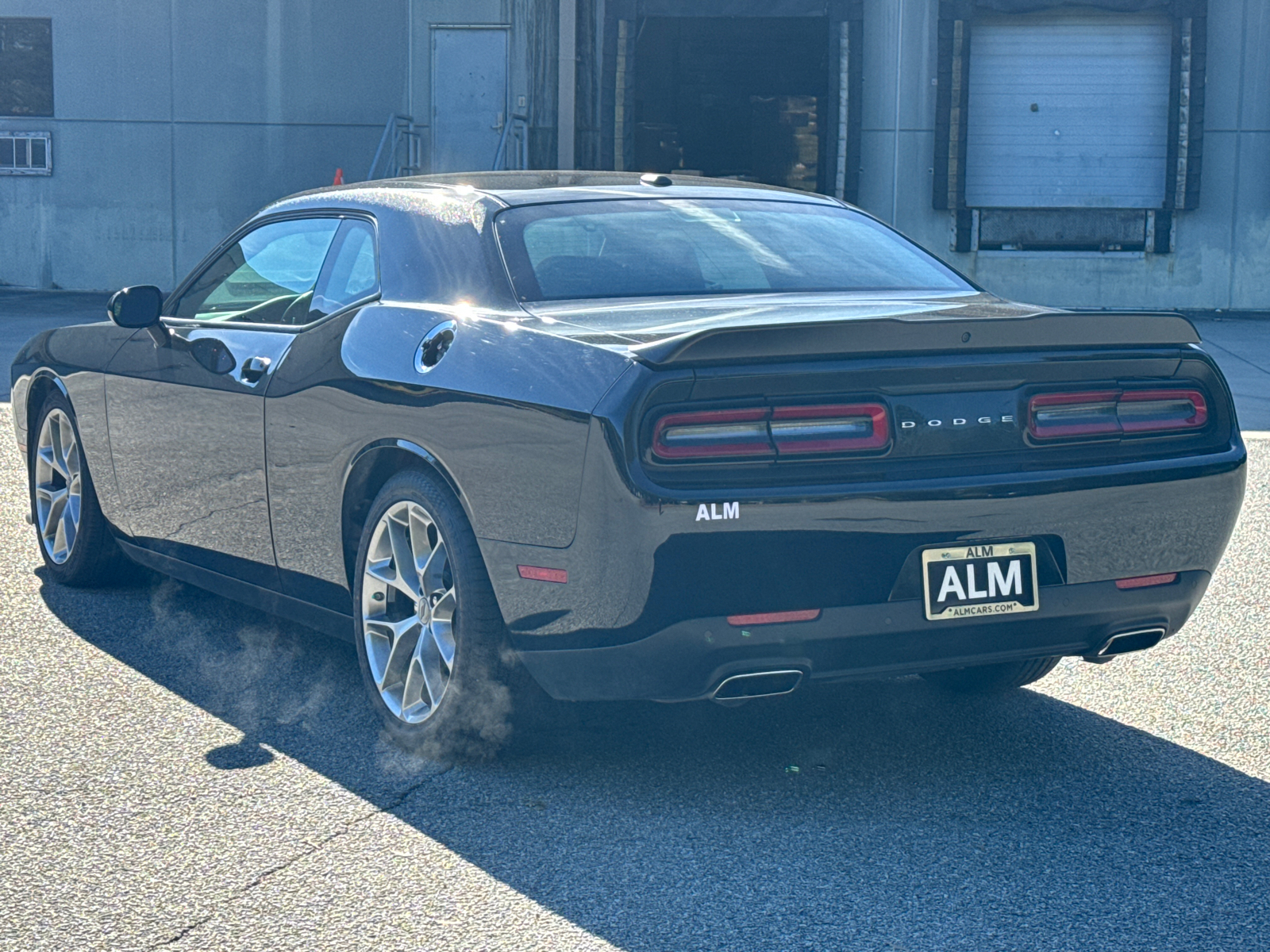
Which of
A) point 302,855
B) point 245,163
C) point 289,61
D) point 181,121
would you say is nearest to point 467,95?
point 289,61

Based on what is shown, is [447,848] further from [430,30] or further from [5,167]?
[5,167]

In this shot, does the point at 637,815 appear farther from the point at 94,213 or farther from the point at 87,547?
the point at 94,213

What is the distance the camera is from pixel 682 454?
3.52 meters

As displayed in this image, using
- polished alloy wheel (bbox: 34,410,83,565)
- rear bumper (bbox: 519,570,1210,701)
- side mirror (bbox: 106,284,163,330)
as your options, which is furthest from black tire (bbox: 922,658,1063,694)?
polished alloy wheel (bbox: 34,410,83,565)

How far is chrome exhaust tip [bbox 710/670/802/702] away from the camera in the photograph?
360cm

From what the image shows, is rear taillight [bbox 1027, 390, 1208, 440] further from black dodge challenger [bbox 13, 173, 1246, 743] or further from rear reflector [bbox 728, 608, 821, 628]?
rear reflector [bbox 728, 608, 821, 628]

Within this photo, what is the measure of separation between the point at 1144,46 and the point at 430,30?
927cm

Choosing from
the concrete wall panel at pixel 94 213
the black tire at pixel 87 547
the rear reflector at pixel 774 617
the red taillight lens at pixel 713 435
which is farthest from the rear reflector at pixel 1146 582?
the concrete wall panel at pixel 94 213

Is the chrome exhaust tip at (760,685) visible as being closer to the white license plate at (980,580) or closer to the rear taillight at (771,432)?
the white license plate at (980,580)

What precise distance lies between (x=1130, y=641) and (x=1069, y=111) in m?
18.7

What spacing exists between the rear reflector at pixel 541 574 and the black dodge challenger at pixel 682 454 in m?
0.01

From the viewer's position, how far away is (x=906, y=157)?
21922mm

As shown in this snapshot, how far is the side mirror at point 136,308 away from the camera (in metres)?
5.39

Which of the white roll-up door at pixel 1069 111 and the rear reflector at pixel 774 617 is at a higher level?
the white roll-up door at pixel 1069 111
